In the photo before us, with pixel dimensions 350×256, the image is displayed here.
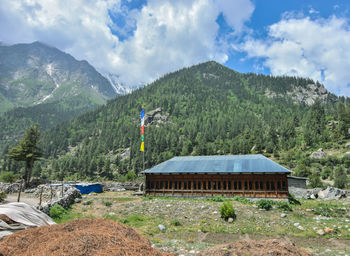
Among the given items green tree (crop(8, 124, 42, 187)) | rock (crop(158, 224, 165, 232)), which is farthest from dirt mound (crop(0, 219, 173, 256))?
green tree (crop(8, 124, 42, 187))

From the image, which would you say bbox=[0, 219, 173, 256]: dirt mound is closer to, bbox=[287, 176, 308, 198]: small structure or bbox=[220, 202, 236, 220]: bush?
bbox=[220, 202, 236, 220]: bush

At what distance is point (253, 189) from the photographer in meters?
27.5

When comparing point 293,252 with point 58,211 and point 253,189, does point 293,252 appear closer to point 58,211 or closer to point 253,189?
point 58,211

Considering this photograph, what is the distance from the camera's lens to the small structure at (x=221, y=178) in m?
26.8

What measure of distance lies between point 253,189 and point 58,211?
22.1 m

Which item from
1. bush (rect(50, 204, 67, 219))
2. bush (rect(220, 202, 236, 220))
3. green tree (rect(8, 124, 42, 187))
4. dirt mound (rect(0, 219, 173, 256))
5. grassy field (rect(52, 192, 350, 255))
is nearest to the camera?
dirt mound (rect(0, 219, 173, 256))

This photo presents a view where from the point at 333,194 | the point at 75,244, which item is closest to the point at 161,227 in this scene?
the point at 75,244

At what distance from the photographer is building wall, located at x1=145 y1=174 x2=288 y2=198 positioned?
26.8 meters

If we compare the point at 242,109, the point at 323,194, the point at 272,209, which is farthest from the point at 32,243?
the point at 242,109

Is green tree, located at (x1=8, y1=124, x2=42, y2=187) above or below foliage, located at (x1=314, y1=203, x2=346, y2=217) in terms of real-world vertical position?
above

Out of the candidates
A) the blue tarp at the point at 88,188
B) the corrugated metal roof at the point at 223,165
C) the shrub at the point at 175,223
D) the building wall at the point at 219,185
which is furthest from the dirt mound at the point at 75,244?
the blue tarp at the point at 88,188

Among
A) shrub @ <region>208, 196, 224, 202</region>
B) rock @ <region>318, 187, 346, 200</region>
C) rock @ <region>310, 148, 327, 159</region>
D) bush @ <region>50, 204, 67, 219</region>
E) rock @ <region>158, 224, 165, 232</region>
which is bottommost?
rock @ <region>158, 224, 165, 232</region>

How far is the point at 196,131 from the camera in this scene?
131375mm

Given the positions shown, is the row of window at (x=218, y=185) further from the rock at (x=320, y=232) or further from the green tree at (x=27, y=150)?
the green tree at (x=27, y=150)
